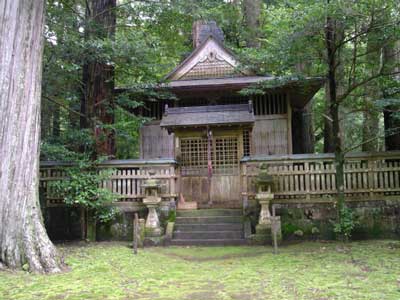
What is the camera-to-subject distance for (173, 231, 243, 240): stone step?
32.3ft

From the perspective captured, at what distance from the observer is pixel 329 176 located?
10016 millimetres

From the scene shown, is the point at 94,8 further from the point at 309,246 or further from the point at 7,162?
the point at 309,246

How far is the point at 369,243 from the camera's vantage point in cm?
892

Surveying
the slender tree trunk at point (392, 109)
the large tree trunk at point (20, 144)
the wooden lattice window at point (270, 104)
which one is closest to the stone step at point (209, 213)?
the wooden lattice window at point (270, 104)

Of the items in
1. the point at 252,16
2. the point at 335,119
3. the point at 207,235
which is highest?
the point at 252,16

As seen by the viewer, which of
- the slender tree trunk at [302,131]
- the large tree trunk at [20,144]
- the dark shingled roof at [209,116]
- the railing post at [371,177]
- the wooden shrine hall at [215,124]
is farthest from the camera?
the slender tree trunk at [302,131]

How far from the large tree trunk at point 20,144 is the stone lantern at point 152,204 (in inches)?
134

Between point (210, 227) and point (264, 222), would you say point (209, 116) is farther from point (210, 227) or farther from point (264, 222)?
point (264, 222)

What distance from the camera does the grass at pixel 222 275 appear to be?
5145 mm

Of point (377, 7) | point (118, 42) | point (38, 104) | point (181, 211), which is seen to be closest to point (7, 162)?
point (38, 104)

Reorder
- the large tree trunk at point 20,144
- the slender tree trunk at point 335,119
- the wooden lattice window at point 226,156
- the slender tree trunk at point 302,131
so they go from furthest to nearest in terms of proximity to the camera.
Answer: the slender tree trunk at point 302,131
the wooden lattice window at point 226,156
the slender tree trunk at point 335,119
the large tree trunk at point 20,144

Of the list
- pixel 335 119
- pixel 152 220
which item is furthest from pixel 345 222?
pixel 152 220

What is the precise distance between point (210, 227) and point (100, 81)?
5.56m

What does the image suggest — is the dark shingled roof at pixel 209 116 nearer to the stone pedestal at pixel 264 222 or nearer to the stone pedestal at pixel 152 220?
the stone pedestal at pixel 264 222
